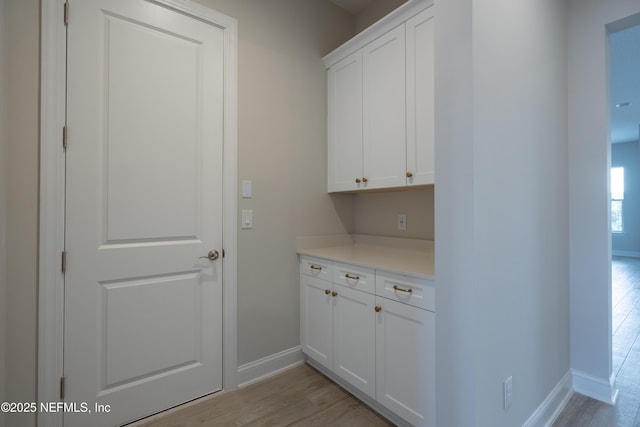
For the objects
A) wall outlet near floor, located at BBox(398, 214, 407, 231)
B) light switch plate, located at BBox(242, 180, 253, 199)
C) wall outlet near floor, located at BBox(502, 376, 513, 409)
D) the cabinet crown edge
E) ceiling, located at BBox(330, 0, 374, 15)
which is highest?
ceiling, located at BBox(330, 0, 374, 15)

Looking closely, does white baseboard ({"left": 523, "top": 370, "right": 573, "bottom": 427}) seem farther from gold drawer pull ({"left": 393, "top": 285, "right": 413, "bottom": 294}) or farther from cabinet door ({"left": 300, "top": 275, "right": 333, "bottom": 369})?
cabinet door ({"left": 300, "top": 275, "right": 333, "bottom": 369})

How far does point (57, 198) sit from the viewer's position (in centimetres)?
146

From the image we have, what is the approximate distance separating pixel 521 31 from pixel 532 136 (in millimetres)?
502

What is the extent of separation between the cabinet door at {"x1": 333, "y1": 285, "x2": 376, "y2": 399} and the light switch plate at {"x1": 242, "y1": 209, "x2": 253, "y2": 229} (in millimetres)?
732

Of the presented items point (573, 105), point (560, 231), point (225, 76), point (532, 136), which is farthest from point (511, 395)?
point (225, 76)

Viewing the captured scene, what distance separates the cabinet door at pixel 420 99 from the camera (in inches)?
68.4

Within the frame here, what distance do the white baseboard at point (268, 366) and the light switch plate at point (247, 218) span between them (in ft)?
3.13

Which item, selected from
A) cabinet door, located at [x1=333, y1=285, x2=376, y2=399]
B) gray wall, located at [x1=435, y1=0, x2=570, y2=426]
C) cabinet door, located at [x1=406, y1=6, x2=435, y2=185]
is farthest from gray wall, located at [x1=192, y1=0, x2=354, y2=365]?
gray wall, located at [x1=435, y1=0, x2=570, y2=426]

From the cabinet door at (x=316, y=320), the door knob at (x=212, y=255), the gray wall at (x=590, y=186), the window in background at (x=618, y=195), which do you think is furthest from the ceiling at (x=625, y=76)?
Answer: the door knob at (x=212, y=255)

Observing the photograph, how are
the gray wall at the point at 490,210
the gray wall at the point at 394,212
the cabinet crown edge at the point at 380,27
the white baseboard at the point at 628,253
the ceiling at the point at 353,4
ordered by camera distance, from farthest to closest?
1. the white baseboard at the point at 628,253
2. the ceiling at the point at 353,4
3. the gray wall at the point at 394,212
4. the cabinet crown edge at the point at 380,27
5. the gray wall at the point at 490,210

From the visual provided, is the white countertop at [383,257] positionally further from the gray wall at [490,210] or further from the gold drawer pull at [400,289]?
the gray wall at [490,210]

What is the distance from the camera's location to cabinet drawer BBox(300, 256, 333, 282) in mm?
2042

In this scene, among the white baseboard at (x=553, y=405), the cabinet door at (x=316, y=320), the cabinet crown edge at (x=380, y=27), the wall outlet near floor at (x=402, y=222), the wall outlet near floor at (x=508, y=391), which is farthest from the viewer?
the wall outlet near floor at (x=402, y=222)

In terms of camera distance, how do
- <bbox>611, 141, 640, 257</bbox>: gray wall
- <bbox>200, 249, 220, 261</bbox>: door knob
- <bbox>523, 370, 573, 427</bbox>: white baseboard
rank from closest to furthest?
<bbox>523, 370, 573, 427</bbox>: white baseboard < <bbox>200, 249, 220, 261</bbox>: door knob < <bbox>611, 141, 640, 257</bbox>: gray wall
